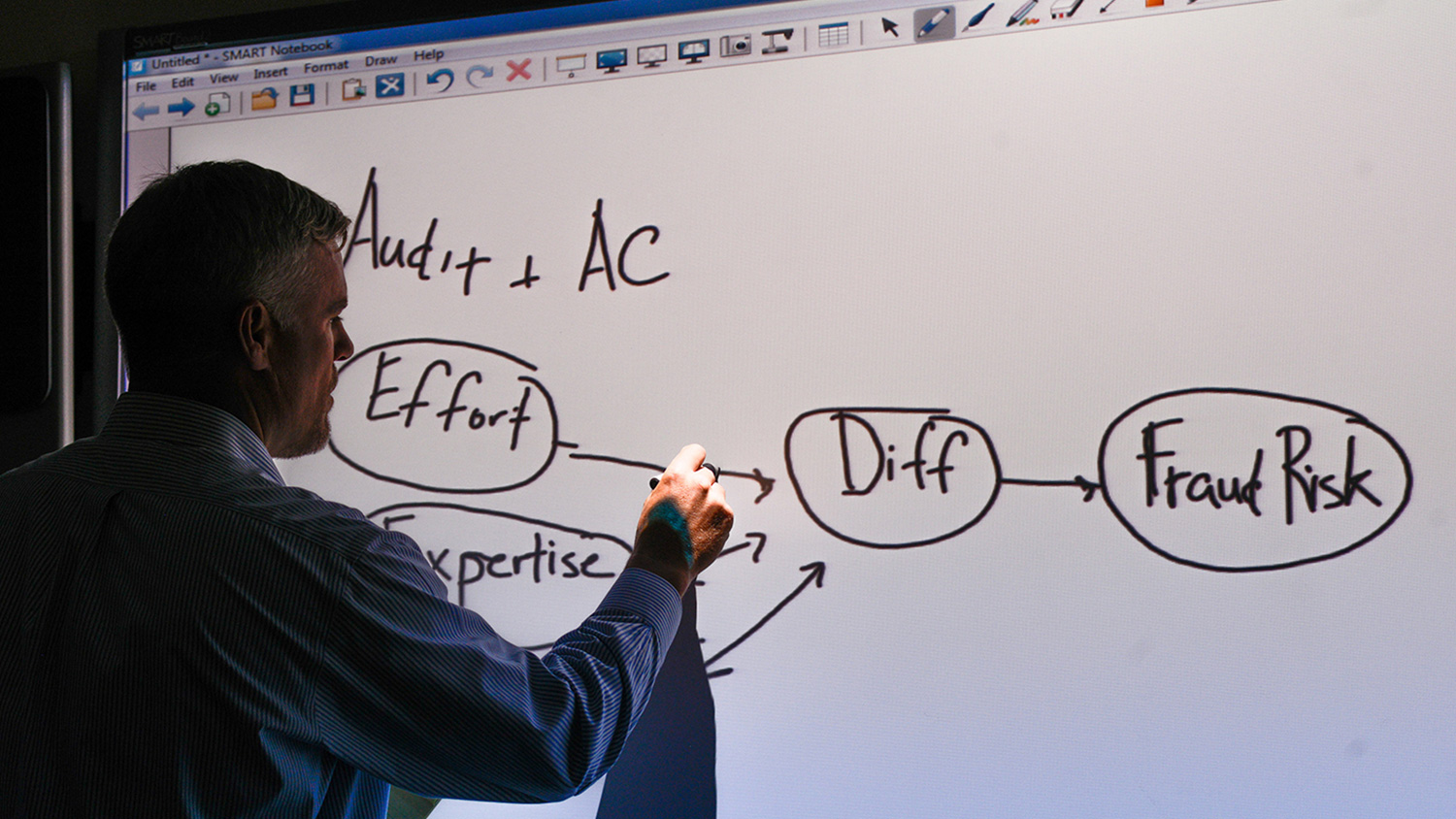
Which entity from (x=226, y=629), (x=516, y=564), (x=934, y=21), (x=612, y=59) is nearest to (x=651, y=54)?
(x=612, y=59)

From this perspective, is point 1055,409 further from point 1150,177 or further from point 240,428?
point 240,428

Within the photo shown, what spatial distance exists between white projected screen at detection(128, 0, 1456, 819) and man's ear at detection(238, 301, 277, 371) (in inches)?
11.0

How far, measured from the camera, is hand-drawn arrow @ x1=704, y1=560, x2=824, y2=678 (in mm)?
784

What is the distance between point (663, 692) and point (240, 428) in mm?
411

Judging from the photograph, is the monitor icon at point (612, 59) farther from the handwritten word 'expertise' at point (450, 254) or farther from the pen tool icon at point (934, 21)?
the pen tool icon at point (934, 21)

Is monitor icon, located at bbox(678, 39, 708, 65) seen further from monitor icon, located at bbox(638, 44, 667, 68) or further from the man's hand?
the man's hand

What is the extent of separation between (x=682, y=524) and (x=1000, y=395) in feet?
0.92

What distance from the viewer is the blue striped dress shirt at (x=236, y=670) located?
0.51m

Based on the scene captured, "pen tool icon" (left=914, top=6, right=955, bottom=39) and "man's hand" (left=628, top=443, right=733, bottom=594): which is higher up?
"pen tool icon" (left=914, top=6, right=955, bottom=39)

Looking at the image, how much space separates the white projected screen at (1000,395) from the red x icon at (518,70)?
0.04 metres

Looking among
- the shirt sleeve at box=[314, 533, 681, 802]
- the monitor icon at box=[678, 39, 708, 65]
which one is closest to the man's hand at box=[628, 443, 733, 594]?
the shirt sleeve at box=[314, 533, 681, 802]

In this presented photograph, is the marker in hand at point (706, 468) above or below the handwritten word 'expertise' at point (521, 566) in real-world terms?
above

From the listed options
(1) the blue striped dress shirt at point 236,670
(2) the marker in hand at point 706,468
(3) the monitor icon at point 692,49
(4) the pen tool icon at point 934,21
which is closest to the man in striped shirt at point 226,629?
(1) the blue striped dress shirt at point 236,670

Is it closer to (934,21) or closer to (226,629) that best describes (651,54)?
(934,21)
